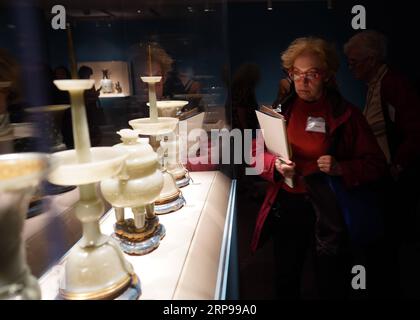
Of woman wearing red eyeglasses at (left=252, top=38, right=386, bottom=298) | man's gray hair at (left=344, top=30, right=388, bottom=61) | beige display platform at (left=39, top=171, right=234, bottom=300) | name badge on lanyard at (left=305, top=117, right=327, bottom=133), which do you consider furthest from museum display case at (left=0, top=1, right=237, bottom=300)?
man's gray hair at (left=344, top=30, right=388, bottom=61)

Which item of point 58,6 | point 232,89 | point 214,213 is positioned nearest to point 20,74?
point 58,6

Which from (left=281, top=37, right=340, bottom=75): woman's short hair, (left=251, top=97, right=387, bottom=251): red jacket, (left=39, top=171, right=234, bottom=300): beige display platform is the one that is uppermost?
(left=281, top=37, right=340, bottom=75): woman's short hair

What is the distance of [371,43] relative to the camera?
1353 millimetres

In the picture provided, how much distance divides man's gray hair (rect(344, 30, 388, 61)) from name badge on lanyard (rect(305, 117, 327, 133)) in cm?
29

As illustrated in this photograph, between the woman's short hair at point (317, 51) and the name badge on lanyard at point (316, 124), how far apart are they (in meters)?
0.18

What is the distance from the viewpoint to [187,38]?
1.84 meters

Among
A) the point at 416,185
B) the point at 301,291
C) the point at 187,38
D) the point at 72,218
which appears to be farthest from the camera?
the point at 187,38

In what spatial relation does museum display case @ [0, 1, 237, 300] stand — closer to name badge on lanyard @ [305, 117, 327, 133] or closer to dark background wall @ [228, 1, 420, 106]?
dark background wall @ [228, 1, 420, 106]

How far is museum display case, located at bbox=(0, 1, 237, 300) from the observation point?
651 mm

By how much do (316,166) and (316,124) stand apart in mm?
166

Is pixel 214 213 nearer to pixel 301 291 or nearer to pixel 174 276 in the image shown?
pixel 174 276

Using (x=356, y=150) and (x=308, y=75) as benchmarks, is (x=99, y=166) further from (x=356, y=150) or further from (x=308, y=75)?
(x=356, y=150)

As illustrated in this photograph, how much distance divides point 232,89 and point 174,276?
127 cm

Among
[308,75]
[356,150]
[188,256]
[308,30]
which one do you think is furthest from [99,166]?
[308,30]
